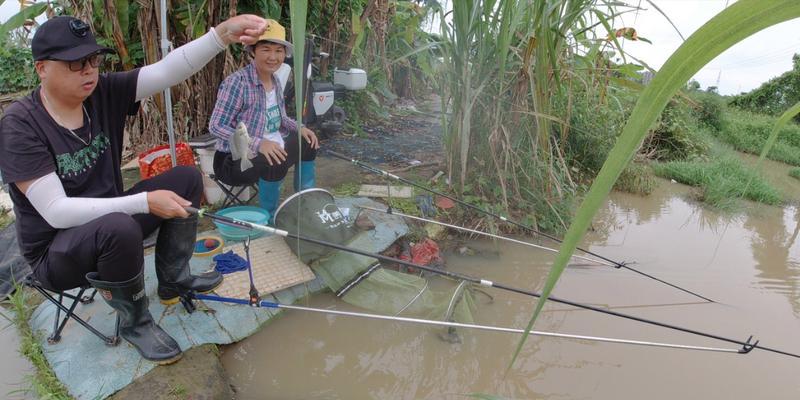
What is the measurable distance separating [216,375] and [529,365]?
1489 mm

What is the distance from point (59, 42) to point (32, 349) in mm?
1267

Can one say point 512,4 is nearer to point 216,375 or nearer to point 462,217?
point 462,217

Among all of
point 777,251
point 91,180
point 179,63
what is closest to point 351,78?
point 179,63

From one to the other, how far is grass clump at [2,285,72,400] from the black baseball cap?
3.89ft

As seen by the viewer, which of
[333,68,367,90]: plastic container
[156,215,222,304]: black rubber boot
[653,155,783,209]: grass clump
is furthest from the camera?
[333,68,367,90]: plastic container

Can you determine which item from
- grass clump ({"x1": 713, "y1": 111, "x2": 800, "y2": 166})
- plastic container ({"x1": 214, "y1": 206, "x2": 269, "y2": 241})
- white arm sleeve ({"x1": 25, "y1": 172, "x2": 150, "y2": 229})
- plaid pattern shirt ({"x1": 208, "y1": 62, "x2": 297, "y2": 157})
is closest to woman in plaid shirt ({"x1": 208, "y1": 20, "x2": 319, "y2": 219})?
plaid pattern shirt ({"x1": 208, "y1": 62, "x2": 297, "y2": 157})

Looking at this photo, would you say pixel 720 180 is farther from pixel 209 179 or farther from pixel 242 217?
pixel 209 179

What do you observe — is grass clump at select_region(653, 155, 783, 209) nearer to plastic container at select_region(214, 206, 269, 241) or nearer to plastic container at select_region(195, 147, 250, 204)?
plastic container at select_region(214, 206, 269, 241)

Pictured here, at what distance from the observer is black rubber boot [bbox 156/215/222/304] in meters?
1.90

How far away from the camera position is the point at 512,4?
2670 millimetres

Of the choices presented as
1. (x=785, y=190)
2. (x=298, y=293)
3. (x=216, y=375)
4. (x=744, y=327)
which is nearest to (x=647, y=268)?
(x=744, y=327)

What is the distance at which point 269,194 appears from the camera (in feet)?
9.51

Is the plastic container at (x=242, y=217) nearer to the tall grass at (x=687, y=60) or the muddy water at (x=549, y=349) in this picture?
the muddy water at (x=549, y=349)

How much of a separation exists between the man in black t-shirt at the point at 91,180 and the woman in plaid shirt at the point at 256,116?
644 millimetres
